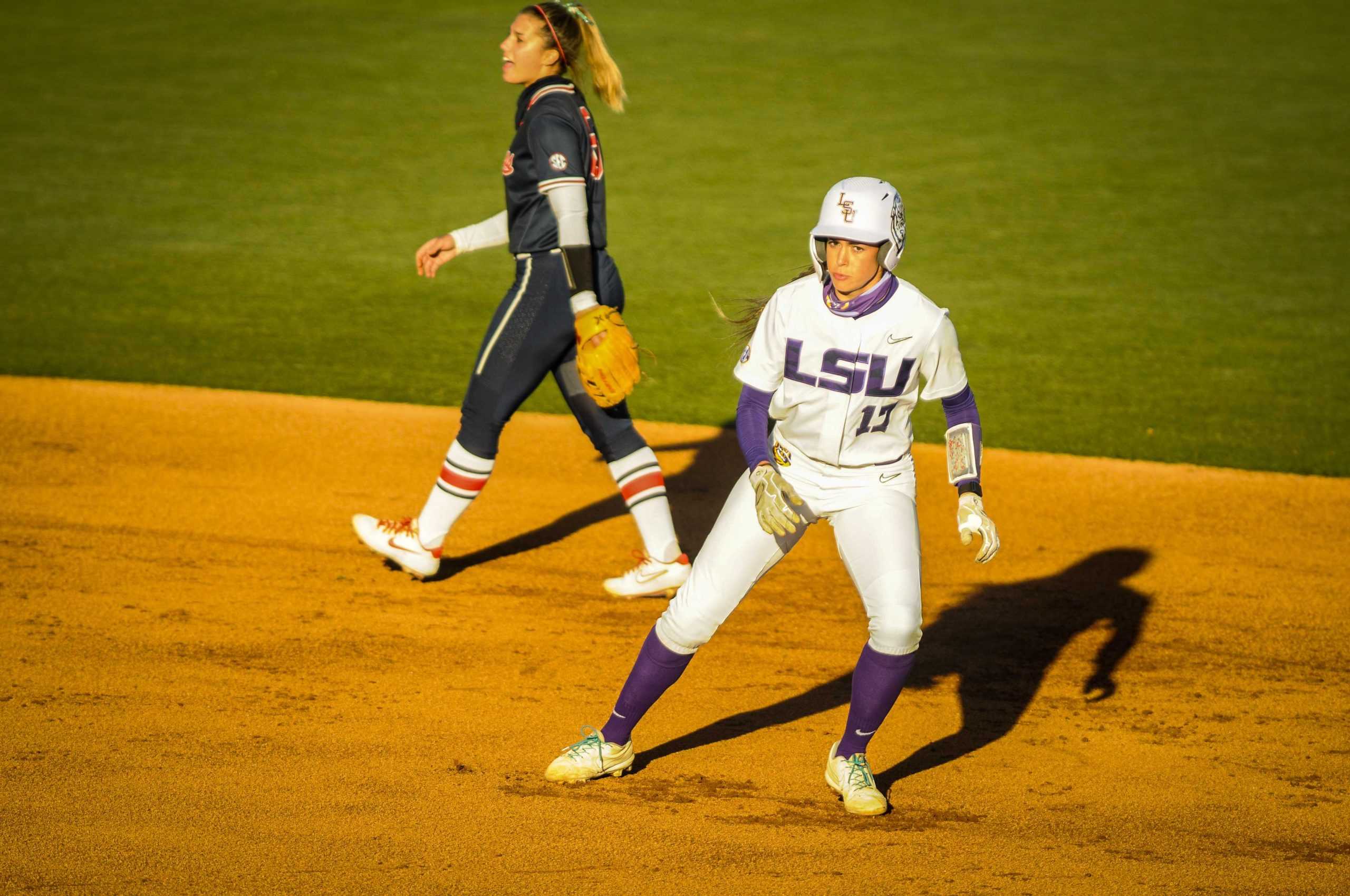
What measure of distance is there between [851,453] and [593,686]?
1495 mm

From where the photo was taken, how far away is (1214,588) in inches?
231

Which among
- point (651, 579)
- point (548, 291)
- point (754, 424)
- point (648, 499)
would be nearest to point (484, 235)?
point (548, 291)

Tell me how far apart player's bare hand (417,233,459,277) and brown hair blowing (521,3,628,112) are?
906 mm

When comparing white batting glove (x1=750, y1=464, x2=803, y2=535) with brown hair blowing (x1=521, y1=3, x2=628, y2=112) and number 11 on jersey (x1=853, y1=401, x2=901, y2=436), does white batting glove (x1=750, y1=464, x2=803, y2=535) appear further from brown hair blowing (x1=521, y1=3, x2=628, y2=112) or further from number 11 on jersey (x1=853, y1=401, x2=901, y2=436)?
brown hair blowing (x1=521, y1=3, x2=628, y2=112)

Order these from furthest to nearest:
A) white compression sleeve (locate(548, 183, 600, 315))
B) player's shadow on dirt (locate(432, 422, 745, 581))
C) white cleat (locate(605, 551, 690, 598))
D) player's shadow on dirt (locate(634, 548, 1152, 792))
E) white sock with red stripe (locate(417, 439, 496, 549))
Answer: player's shadow on dirt (locate(432, 422, 745, 581)), white cleat (locate(605, 551, 690, 598)), white sock with red stripe (locate(417, 439, 496, 549)), white compression sleeve (locate(548, 183, 600, 315)), player's shadow on dirt (locate(634, 548, 1152, 792))

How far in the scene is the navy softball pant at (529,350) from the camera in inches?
205

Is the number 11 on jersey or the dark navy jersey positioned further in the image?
the dark navy jersey

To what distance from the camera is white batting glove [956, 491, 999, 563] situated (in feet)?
12.3

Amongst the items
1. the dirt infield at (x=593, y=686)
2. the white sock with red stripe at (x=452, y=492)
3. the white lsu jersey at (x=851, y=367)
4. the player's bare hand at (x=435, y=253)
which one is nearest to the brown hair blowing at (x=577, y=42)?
the player's bare hand at (x=435, y=253)

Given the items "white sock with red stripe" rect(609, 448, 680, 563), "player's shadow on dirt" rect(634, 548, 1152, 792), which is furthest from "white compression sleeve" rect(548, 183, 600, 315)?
"player's shadow on dirt" rect(634, 548, 1152, 792)

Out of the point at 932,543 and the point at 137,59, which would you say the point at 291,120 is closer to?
the point at 137,59

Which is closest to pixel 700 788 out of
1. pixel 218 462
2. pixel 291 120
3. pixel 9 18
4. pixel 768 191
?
pixel 218 462

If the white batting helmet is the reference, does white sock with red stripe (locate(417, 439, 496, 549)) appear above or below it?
below

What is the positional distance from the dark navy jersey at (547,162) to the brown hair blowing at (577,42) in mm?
120
